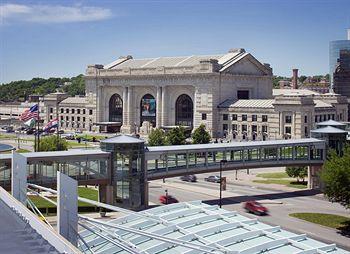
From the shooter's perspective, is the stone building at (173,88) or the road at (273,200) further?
the stone building at (173,88)

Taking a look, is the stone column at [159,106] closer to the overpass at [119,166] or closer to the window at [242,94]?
the window at [242,94]

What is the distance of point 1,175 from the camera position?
142ft

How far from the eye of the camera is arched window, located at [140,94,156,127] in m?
134

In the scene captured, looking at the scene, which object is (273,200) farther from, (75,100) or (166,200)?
(75,100)

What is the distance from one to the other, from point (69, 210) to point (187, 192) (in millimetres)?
43608

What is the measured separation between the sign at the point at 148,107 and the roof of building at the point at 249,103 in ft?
65.0

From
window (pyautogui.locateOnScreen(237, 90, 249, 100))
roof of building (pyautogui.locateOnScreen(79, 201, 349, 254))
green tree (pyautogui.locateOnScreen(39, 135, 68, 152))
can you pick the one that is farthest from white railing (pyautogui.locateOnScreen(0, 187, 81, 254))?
window (pyautogui.locateOnScreen(237, 90, 249, 100))

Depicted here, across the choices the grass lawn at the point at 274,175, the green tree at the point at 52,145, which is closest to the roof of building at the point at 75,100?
the green tree at the point at 52,145

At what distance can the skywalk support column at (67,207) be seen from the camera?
17125 mm

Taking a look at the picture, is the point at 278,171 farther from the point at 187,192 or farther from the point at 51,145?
the point at 51,145

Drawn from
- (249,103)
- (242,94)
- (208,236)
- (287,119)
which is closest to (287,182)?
(287,119)

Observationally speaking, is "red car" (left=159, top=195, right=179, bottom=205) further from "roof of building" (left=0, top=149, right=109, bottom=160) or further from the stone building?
the stone building

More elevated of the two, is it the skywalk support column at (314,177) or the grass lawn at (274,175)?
the skywalk support column at (314,177)

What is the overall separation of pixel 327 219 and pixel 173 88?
3340 inches
